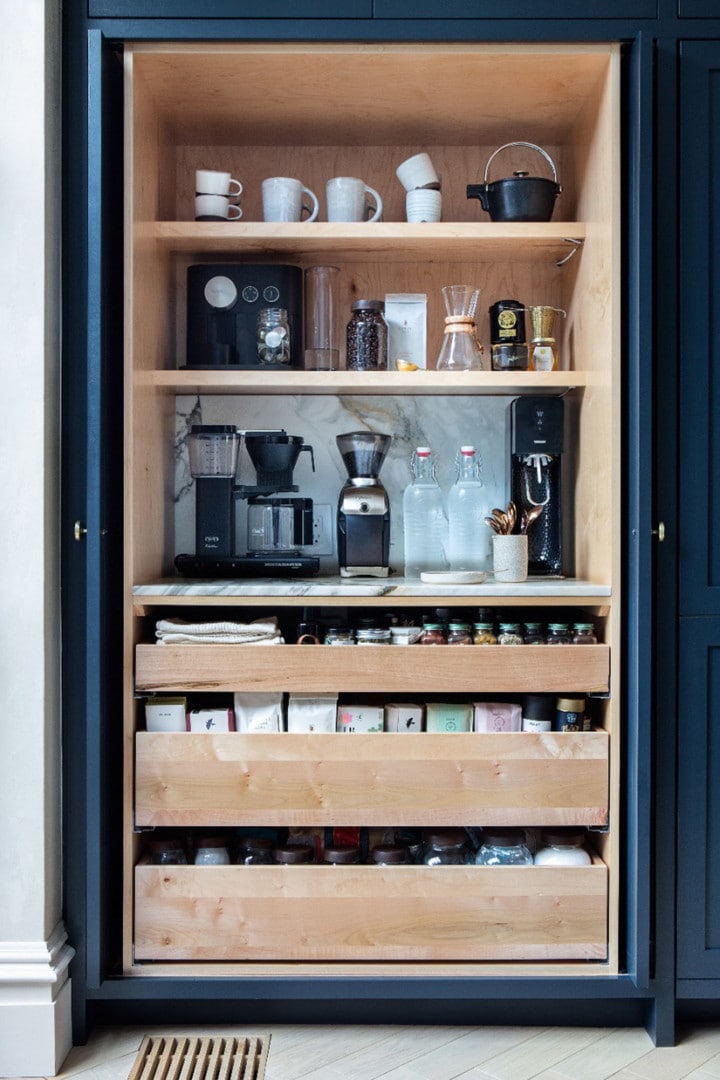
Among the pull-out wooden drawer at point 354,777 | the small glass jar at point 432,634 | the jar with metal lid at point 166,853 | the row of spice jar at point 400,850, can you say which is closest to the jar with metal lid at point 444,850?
the row of spice jar at point 400,850

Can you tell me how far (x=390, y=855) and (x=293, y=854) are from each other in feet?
0.69

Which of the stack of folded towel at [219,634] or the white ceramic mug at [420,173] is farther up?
the white ceramic mug at [420,173]

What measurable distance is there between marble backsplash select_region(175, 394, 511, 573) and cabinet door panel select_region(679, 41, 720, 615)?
2.00 ft

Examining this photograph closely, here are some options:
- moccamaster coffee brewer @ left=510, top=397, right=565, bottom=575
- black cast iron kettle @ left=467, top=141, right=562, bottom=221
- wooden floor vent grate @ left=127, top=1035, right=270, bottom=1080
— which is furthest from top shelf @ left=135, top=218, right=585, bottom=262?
wooden floor vent grate @ left=127, top=1035, right=270, bottom=1080

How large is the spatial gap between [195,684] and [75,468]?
0.51 m

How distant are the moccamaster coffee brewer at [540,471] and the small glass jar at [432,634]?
1.24 ft

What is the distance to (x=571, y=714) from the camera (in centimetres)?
198

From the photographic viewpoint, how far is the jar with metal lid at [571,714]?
77.8 inches

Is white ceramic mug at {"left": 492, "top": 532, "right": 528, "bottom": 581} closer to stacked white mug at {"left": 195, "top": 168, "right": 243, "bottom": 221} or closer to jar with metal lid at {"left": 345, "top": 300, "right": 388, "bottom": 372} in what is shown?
jar with metal lid at {"left": 345, "top": 300, "right": 388, "bottom": 372}

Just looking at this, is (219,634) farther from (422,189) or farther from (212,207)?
(422,189)

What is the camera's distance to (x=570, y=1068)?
6.02 ft

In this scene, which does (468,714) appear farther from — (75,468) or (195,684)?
(75,468)

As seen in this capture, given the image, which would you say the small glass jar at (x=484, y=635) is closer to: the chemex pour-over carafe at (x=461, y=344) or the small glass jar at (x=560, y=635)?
the small glass jar at (x=560, y=635)

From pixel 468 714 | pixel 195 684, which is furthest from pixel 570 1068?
pixel 195 684
